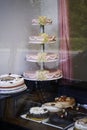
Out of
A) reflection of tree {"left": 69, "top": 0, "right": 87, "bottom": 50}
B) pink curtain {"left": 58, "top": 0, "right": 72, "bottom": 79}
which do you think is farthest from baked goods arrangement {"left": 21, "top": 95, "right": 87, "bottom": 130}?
reflection of tree {"left": 69, "top": 0, "right": 87, "bottom": 50}

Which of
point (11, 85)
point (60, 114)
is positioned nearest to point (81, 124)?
point (60, 114)

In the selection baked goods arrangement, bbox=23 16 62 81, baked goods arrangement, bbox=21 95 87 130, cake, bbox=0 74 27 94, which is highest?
baked goods arrangement, bbox=23 16 62 81

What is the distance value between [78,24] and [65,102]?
0.81 metres

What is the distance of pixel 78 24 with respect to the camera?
7.05 feet

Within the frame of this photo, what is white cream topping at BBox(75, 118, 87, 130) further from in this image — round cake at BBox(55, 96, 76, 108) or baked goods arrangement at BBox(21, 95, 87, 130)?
round cake at BBox(55, 96, 76, 108)

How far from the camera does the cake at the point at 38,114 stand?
1450 millimetres

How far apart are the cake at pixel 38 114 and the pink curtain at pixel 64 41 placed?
68cm

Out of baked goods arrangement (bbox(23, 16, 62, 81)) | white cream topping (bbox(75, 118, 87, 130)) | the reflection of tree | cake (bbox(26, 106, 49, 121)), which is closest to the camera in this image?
white cream topping (bbox(75, 118, 87, 130))

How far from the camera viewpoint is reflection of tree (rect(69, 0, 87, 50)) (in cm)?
210

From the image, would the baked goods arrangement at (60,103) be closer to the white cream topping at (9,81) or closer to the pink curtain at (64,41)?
the white cream topping at (9,81)

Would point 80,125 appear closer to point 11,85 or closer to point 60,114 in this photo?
point 60,114

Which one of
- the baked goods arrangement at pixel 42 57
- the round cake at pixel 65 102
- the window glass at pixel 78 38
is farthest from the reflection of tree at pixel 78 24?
the round cake at pixel 65 102

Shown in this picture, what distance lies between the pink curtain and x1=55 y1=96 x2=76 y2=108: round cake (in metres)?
0.42

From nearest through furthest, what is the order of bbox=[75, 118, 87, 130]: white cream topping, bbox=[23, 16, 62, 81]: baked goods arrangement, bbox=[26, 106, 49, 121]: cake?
bbox=[75, 118, 87, 130]: white cream topping < bbox=[26, 106, 49, 121]: cake < bbox=[23, 16, 62, 81]: baked goods arrangement
